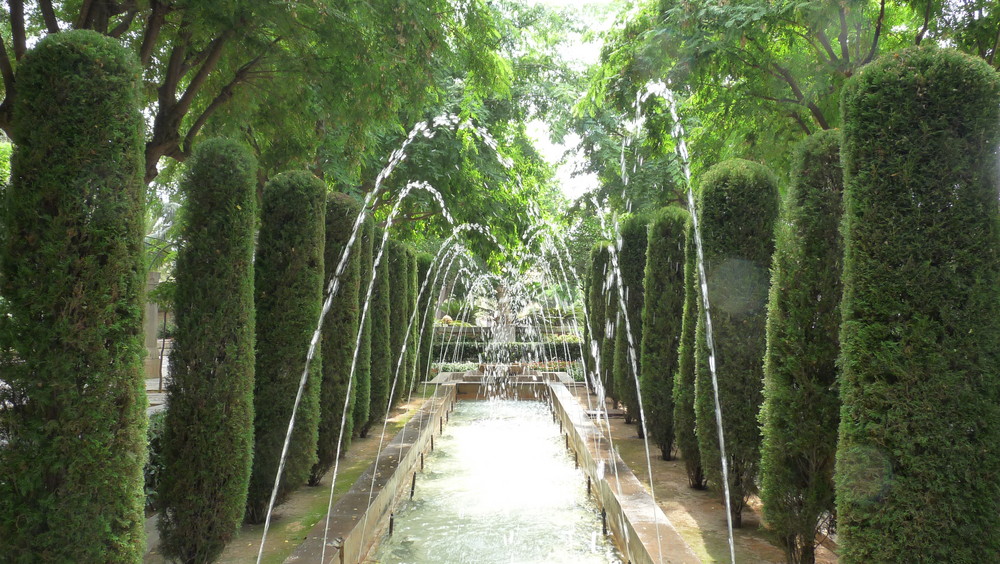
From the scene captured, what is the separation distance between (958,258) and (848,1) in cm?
561

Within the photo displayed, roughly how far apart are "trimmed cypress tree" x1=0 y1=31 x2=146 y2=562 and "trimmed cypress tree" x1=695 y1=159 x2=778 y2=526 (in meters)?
4.81

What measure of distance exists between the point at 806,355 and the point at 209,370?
451cm

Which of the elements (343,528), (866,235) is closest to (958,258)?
(866,235)

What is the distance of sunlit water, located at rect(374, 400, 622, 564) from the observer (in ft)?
17.6

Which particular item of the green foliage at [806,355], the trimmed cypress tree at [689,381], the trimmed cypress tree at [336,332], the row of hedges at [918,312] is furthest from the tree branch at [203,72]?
the row of hedges at [918,312]

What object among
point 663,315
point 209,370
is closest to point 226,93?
point 209,370

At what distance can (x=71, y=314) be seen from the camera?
346 cm

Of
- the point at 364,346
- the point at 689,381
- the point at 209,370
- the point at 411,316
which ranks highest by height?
the point at 411,316

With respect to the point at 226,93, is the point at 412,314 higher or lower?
lower

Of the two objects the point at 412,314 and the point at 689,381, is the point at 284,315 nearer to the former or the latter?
the point at 689,381

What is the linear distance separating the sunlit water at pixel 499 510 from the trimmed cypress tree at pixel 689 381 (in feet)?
4.09

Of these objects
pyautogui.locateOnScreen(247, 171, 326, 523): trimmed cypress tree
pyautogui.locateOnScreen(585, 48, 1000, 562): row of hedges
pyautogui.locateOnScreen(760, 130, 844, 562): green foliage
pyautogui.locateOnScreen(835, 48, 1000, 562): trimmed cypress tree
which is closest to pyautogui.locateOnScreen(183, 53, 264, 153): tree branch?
pyautogui.locateOnScreen(247, 171, 326, 523): trimmed cypress tree

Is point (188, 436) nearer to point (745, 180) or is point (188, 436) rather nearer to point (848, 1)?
point (745, 180)

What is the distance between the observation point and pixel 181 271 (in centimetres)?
484
